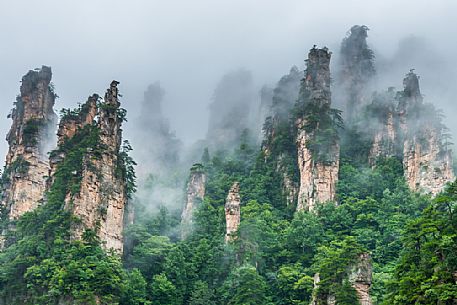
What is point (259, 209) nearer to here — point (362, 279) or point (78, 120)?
point (78, 120)

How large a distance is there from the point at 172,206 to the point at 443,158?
26618 millimetres

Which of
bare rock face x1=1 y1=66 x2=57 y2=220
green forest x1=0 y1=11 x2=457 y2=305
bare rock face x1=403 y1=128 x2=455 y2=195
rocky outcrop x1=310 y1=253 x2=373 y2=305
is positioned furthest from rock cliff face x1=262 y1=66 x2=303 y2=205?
rocky outcrop x1=310 y1=253 x2=373 y2=305

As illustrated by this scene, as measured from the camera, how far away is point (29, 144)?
68312 mm

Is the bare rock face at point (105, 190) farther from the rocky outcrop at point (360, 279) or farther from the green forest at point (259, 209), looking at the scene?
the rocky outcrop at point (360, 279)

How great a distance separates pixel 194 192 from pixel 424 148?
21.3 meters

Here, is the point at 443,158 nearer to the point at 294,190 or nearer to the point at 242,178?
the point at 294,190

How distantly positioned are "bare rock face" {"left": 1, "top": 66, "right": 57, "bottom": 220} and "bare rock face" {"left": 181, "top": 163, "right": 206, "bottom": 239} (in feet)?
42.6

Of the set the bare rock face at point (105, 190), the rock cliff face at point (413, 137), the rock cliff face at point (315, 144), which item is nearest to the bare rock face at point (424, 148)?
the rock cliff face at point (413, 137)

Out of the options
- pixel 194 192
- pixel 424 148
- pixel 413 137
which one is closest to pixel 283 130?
pixel 194 192

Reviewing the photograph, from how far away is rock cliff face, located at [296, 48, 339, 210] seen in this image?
66438mm

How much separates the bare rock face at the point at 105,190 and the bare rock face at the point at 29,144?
1003cm

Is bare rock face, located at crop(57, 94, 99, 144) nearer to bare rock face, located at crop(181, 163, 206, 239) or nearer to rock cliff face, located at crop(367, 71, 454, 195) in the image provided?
bare rock face, located at crop(181, 163, 206, 239)

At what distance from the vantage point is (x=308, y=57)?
76312 millimetres

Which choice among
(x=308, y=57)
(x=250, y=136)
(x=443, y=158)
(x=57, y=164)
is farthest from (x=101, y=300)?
(x=250, y=136)
